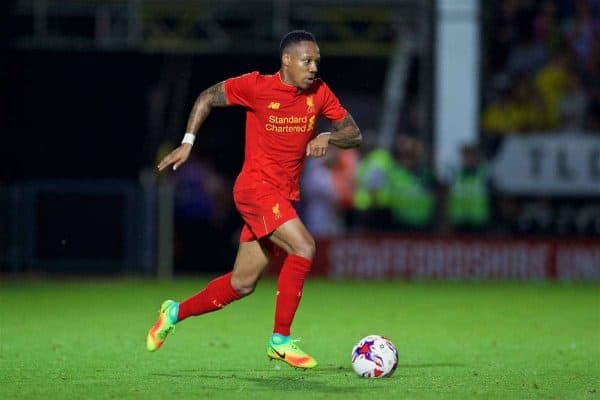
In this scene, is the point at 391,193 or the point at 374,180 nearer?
the point at 374,180

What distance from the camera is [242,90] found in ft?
30.6

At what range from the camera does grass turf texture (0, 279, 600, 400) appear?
8367 millimetres

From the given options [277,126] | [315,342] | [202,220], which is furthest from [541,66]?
[277,126]

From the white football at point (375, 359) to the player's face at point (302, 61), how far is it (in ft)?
5.62

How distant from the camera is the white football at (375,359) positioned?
878 cm

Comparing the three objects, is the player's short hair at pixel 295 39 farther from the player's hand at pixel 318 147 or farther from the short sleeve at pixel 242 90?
the player's hand at pixel 318 147

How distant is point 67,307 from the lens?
49.7 ft

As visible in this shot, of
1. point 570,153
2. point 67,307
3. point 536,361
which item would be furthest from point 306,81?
point 570,153

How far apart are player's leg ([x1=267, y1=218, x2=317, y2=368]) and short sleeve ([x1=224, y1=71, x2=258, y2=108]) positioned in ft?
2.87

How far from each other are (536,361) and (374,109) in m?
12.0

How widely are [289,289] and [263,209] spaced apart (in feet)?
1.77

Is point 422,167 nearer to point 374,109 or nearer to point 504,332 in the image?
point 374,109

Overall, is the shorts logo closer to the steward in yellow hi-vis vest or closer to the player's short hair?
the player's short hair

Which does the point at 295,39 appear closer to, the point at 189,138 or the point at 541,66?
the point at 189,138
